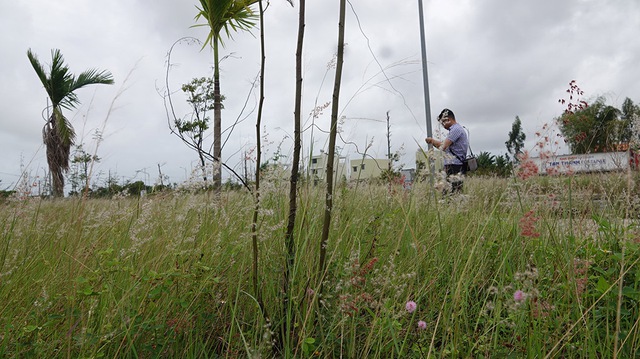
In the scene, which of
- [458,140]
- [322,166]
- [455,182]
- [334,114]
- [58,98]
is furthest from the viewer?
[58,98]

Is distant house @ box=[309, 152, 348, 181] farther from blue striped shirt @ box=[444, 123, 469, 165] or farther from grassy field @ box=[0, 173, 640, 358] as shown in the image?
blue striped shirt @ box=[444, 123, 469, 165]

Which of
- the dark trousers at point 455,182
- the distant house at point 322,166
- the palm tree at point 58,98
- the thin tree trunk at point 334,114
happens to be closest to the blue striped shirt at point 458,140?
the dark trousers at point 455,182

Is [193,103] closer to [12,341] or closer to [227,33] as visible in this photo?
[227,33]

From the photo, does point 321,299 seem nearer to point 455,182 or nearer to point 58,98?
point 455,182

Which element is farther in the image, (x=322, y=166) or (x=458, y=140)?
(x=458, y=140)

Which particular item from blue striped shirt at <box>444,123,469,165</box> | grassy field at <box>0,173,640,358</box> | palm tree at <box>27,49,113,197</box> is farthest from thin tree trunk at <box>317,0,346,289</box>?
palm tree at <box>27,49,113,197</box>

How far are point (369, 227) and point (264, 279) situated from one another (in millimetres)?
931

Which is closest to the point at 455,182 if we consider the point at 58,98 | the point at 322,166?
the point at 322,166

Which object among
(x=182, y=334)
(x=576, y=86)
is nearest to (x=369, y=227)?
(x=182, y=334)

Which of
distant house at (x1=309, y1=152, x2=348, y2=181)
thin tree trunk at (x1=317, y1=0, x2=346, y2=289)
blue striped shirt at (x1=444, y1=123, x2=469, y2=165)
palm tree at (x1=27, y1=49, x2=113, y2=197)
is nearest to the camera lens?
thin tree trunk at (x1=317, y1=0, x2=346, y2=289)

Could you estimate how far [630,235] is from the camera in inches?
80.4

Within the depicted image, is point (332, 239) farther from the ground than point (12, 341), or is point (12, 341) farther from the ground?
point (332, 239)

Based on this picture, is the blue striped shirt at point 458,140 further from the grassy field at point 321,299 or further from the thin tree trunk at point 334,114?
the thin tree trunk at point 334,114

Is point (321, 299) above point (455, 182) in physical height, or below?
below
